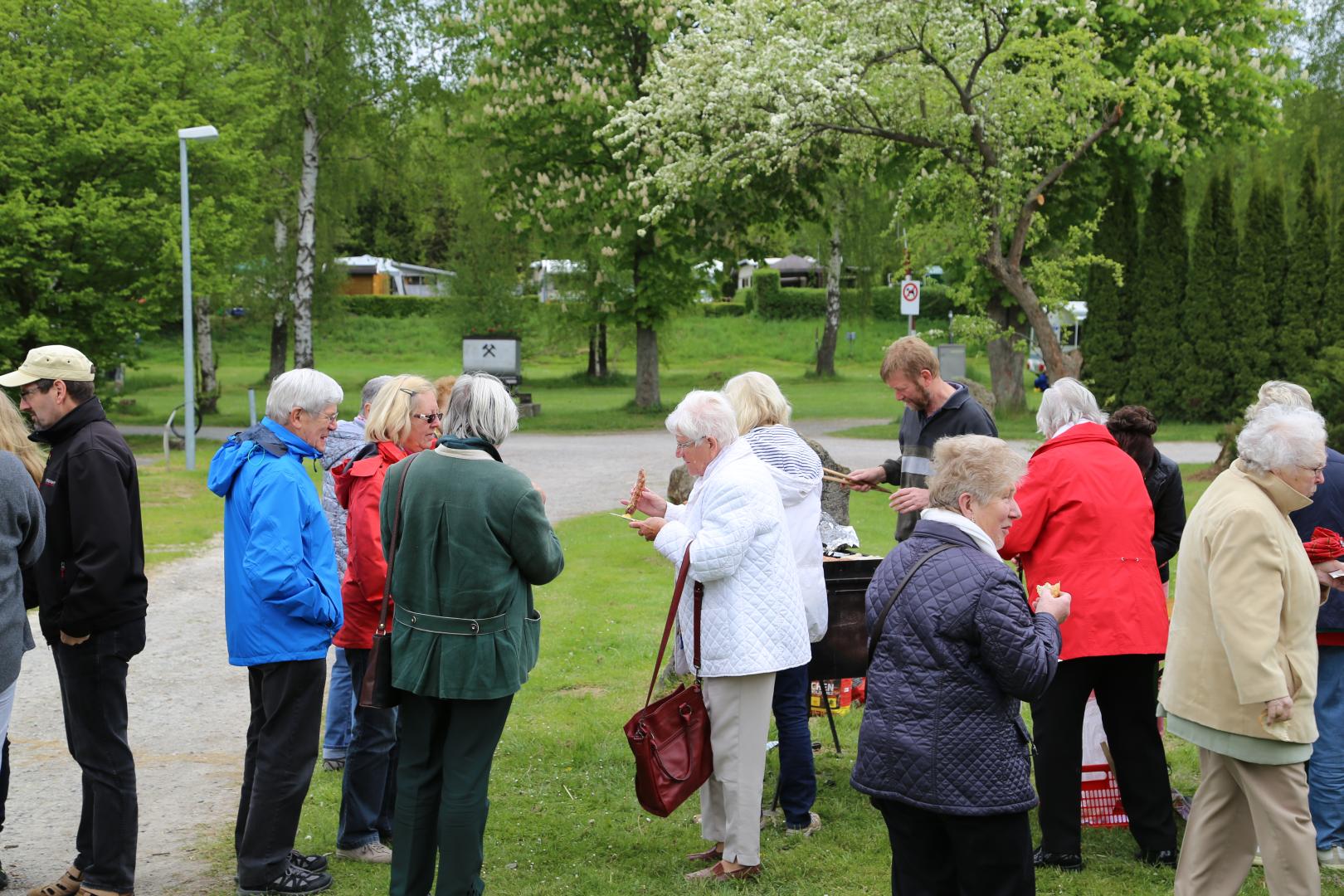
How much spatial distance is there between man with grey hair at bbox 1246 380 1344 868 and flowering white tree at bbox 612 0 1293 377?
10.3 metres

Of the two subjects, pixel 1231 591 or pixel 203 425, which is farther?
pixel 203 425

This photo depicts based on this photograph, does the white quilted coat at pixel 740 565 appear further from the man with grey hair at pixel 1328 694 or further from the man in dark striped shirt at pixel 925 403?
the man with grey hair at pixel 1328 694

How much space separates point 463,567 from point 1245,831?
286cm

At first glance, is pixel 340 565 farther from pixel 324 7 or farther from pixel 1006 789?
pixel 324 7

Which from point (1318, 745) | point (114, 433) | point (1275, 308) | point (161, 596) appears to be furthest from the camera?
point (1275, 308)

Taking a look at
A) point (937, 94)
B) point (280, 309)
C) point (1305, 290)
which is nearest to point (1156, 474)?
point (937, 94)

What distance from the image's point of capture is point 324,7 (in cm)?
3069

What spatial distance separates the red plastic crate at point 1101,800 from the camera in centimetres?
571

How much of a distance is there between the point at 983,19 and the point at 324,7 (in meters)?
20.6

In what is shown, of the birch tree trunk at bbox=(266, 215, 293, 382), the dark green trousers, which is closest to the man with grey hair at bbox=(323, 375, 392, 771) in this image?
the dark green trousers

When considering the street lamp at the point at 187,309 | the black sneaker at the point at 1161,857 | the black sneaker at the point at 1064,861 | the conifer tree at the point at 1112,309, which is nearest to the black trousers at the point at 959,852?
the black sneaker at the point at 1064,861

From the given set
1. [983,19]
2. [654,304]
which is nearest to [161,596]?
[983,19]

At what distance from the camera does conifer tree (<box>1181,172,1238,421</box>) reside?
2706 centimetres

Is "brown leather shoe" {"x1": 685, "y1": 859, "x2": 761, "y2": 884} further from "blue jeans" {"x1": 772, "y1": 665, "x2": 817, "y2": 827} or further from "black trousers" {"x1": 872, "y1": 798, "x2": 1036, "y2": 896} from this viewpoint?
"black trousers" {"x1": 872, "y1": 798, "x2": 1036, "y2": 896}
